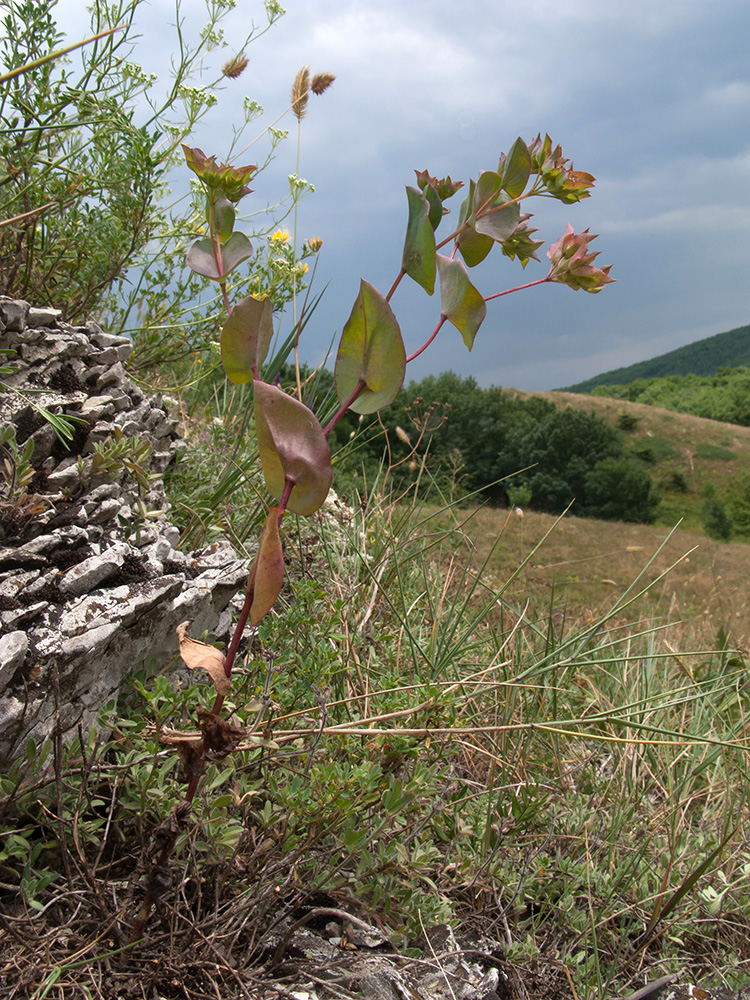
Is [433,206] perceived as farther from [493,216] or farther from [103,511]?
[103,511]

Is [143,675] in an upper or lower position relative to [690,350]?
lower

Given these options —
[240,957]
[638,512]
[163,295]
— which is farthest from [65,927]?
[638,512]

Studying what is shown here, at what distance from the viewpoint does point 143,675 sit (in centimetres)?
107

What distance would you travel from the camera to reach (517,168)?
75cm

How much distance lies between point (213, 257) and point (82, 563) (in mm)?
552

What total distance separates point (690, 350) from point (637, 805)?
6849cm

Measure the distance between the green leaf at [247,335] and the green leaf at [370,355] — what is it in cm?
11

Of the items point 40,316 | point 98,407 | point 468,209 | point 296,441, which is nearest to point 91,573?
point 98,407

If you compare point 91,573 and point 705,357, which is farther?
point 705,357

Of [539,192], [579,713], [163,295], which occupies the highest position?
[163,295]

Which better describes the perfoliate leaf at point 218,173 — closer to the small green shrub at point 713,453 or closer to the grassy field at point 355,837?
the grassy field at point 355,837

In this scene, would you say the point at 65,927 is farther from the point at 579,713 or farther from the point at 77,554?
the point at 579,713

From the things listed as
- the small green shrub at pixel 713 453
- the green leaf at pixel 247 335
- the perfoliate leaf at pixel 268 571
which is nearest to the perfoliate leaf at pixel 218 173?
the green leaf at pixel 247 335

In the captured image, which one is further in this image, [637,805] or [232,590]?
[637,805]
